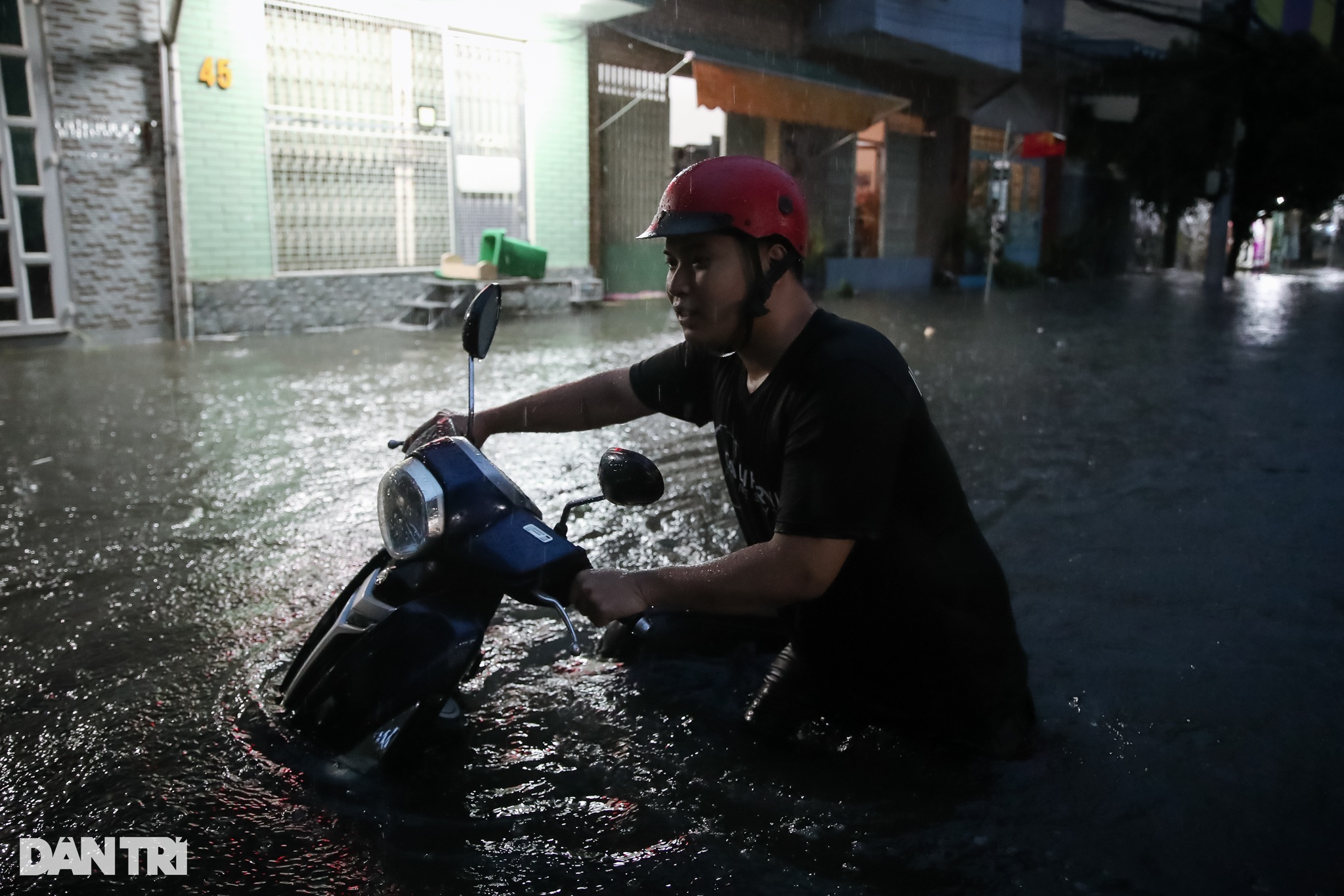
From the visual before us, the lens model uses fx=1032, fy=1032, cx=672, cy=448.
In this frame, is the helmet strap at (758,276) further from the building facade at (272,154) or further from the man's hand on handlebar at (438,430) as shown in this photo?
the building facade at (272,154)

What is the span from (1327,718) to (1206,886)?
1.03m

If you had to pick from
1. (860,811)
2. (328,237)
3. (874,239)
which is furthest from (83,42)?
(874,239)

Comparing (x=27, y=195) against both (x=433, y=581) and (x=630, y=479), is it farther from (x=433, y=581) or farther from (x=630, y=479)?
(x=630, y=479)

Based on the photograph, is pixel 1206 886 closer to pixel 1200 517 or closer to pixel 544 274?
pixel 1200 517

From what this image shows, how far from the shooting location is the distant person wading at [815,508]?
6.64 feet

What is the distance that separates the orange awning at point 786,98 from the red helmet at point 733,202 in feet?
43.1

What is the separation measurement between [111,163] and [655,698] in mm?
9893

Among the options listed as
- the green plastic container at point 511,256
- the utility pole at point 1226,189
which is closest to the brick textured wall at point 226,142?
the green plastic container at point 511,256

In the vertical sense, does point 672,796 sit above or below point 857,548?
below

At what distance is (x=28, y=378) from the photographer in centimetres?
818

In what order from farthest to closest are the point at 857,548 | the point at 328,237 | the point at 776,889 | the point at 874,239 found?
the point at 874,239 → the point at 328,237 → the point at 857,548 → the point at 776,889

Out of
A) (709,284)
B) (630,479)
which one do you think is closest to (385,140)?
(709,284)

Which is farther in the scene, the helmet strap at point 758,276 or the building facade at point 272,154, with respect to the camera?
the building facade at point 272,154
